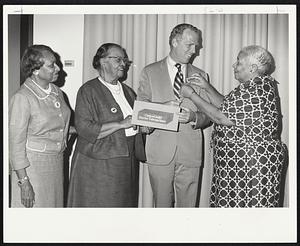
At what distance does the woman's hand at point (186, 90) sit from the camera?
2.24 metres

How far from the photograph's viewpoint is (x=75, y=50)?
2.34 meters

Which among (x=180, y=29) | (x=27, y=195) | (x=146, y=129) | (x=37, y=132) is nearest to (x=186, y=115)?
(x=146, y=129)

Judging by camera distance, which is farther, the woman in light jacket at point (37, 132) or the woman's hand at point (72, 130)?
the woman's hand at point (72, 130)

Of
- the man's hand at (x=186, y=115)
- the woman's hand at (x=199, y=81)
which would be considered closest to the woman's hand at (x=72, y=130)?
the man's hand at (x=186, y=115)

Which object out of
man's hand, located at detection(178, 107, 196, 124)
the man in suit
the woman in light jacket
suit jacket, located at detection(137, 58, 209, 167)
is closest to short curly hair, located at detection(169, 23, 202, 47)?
the man in suit

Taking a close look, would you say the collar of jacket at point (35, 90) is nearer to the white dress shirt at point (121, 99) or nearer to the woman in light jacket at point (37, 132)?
the woman in light jacket at point (37, 132)

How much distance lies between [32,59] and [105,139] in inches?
21.8

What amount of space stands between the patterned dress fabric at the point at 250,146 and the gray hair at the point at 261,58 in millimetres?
68

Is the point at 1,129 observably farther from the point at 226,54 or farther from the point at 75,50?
the point at 226,54

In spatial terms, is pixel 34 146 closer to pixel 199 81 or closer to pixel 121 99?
pixel 121 99

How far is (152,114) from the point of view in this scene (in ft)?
7.10

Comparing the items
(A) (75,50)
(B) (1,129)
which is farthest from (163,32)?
(B) (1,129)

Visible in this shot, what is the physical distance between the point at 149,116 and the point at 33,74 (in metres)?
0.62

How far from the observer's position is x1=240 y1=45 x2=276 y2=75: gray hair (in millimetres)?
2184
